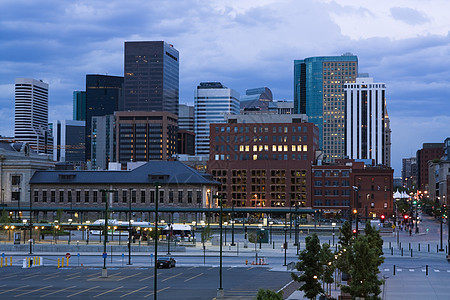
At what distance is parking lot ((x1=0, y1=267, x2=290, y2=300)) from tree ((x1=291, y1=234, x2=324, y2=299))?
6.28 metres

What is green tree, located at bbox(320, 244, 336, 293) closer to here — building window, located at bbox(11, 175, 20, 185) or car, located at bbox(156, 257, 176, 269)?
car, located at bbox(156, 257, 176, 269)

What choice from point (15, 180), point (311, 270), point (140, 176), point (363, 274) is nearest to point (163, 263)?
point (311, 270)

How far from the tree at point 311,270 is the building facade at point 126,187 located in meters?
115

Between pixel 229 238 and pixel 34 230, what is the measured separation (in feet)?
116

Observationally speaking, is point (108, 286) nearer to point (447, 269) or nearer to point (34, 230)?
point (447, 269)

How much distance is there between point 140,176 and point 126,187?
438 centimetres

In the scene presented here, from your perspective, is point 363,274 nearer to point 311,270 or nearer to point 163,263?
point 311,270

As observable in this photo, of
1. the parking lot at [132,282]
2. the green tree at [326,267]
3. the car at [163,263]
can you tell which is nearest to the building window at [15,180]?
the parking lot at [132,282]

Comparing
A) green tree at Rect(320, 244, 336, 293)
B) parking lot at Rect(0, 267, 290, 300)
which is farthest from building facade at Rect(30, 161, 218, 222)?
green tree at Rect(320, 244, 336, 293)

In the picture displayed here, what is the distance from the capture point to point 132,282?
5944cm

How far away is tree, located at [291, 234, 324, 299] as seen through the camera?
44875mm

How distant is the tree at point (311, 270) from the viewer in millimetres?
44875

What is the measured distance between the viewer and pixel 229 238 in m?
125

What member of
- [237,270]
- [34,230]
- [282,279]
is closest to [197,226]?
[34,230]
